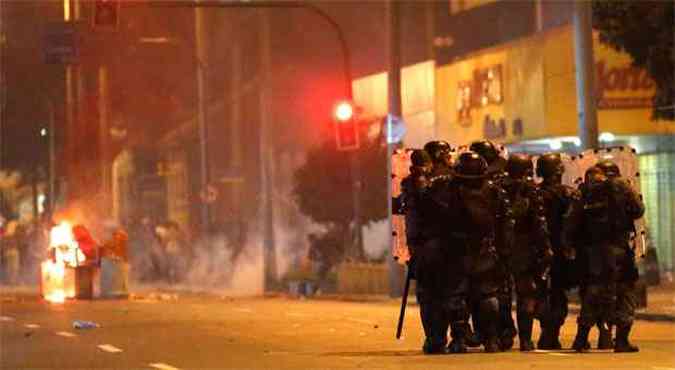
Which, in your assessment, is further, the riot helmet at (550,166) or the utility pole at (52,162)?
the utility pole at (52,162)

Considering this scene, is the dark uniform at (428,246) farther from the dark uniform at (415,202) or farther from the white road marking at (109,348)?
the white road marking at (109,348)

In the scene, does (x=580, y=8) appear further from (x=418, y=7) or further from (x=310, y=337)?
(x=418, y=7)

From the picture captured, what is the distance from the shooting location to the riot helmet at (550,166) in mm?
14406

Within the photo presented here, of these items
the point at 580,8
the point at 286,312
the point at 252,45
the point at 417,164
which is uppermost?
the point at 252,45

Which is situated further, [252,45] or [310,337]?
[252,45]

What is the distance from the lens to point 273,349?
48.5 feet

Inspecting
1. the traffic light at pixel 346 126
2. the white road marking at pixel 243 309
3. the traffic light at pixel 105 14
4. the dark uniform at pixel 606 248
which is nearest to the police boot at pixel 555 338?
the dark uniform at pixel 606 248

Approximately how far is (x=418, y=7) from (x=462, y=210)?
2001 inches

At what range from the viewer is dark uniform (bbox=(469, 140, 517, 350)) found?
1402cm

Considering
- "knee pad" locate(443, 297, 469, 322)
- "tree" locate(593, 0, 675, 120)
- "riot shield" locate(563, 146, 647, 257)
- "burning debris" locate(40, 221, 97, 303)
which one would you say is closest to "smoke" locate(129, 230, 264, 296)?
"burning debris" locate(40, 221, 97, 303)

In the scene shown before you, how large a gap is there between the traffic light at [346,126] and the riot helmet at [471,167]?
1633cm

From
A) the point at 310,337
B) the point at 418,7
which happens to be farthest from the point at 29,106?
the point at 310,337

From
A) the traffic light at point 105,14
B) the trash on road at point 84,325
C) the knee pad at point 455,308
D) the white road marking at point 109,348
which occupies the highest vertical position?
the traffic light at point 105,14

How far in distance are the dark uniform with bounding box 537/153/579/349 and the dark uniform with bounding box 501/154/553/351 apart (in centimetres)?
20
